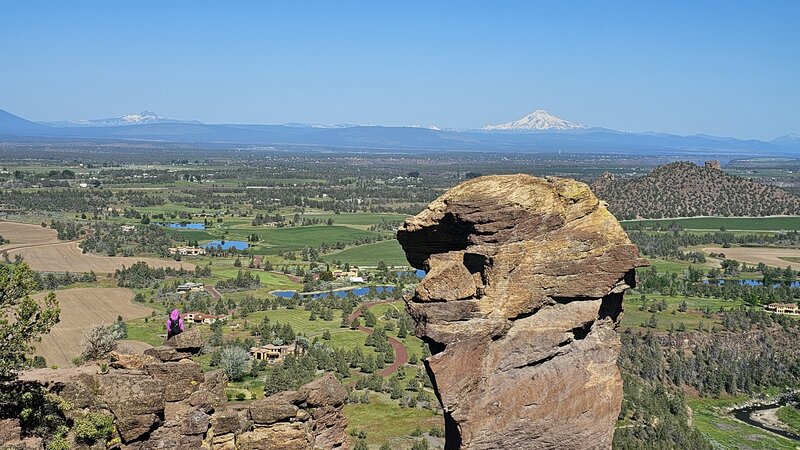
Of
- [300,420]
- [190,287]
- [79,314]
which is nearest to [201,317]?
[79,314]

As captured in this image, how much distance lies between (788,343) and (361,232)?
106 metres

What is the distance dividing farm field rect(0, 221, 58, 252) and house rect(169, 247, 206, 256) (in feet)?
82.5

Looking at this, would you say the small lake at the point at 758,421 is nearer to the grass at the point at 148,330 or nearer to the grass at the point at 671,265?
the grass at the point at 148,330

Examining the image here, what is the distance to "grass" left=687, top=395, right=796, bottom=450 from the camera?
61562 millimetres

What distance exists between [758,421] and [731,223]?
435 feet

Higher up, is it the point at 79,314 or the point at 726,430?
the point at 79,314

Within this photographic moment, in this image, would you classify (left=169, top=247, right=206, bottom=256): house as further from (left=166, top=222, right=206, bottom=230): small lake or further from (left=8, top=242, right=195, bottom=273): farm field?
(left=166, top=222, right=206, bottom=230): small lake

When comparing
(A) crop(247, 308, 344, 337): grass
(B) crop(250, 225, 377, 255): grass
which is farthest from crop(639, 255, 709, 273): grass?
(A) crop(247, 308, 344, 337): grass

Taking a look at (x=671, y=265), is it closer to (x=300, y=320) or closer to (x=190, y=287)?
(x=300, y=320)

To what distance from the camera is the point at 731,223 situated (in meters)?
189

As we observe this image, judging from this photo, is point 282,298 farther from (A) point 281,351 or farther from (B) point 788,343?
(B) point 788,343

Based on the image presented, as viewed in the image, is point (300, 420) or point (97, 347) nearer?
point (300, 420)

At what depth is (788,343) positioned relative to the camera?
86.3 metres

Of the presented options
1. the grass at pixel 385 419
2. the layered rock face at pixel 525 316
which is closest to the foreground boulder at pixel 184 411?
the layered rock face at pixel 525 316
